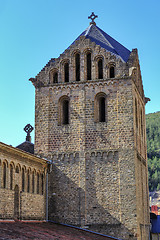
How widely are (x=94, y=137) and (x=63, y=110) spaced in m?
3.45

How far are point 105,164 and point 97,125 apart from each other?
2952mm

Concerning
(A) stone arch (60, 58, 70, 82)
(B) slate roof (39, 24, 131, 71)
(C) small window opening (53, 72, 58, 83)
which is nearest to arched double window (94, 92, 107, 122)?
(A) stone arch (60, 58, 70, 82)

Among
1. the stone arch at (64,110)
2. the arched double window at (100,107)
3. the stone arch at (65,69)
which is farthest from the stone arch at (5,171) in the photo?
the stone arch at (65,69)

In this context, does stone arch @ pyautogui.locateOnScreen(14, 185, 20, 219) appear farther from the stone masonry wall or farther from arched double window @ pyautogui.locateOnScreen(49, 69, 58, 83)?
arched double window @ pyautogui.locateOnScreen(49, 69, 58, 83)

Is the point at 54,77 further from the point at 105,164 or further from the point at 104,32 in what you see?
the point at 105,164

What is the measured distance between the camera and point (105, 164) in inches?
1139

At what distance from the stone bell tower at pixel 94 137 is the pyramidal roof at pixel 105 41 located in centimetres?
8

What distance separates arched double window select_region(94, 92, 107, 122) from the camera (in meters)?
30.2

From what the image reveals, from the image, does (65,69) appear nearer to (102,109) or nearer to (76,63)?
(76,63)

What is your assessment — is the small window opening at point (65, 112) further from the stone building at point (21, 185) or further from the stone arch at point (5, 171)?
the stone arch at point (5, 171)

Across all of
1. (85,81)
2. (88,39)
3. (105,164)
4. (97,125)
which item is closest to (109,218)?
(105,164)

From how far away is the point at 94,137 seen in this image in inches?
1169

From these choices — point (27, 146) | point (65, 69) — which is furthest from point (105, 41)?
point (27, 146)

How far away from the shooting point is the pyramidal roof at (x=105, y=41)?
3192 centimetres
